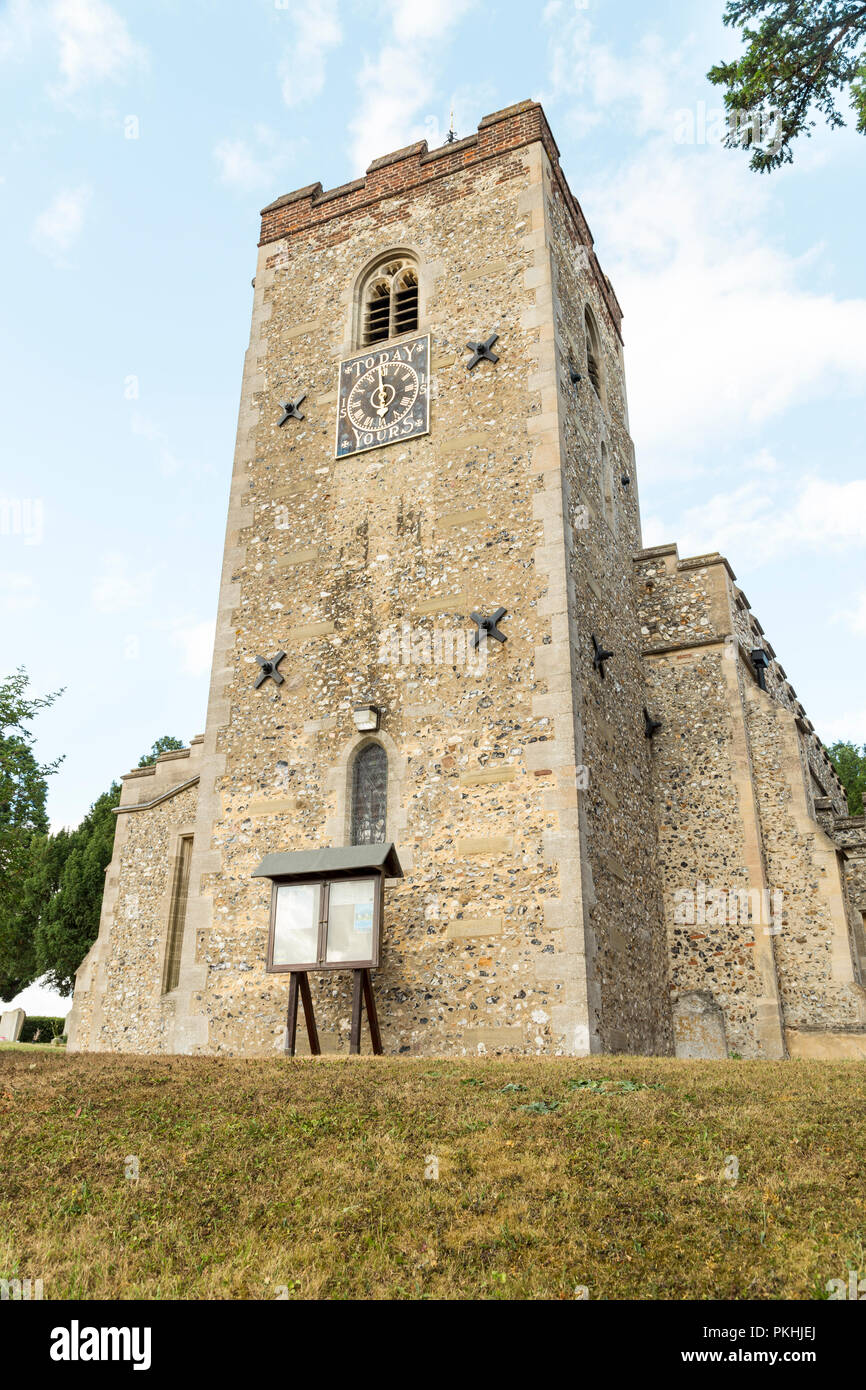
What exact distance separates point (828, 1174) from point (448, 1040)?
661 cm

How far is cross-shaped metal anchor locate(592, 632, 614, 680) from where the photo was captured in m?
14.2

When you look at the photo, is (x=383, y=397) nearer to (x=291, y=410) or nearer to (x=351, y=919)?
(x=291, y=410)

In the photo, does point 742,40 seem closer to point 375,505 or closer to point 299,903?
point 375,505

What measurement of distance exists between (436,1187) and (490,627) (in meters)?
8.60

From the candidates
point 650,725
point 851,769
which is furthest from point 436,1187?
point 851,769

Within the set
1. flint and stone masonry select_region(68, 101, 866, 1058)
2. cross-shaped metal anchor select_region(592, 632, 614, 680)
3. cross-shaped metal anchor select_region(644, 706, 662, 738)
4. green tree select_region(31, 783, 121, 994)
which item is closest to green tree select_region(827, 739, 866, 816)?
flint and stone masonry select_region(68, 101, 866, 1058)

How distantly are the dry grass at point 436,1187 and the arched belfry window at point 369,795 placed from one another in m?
5.13

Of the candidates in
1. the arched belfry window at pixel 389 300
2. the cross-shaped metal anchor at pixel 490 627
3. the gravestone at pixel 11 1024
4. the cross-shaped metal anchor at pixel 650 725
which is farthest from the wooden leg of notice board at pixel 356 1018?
the gravestone at pixel 11 1024

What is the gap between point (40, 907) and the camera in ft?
129

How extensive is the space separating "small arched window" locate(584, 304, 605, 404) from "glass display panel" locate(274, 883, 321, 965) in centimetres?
1114

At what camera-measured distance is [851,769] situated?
36.5m

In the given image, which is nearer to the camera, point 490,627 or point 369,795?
point 490,627

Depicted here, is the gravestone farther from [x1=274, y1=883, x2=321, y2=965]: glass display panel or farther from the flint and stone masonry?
[x1=274, y1=883, x2=321, y2=965]: glass display panel
